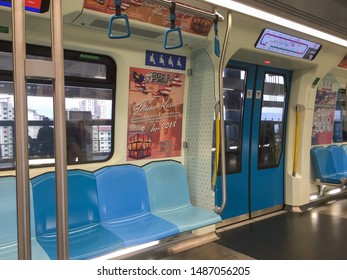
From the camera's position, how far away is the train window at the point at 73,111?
2385 mm

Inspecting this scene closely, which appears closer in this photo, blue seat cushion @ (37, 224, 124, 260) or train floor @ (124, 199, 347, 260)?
blue seat cushion @ (37, 224, 124, 260)

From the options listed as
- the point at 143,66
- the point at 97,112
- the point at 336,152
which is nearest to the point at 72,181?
the point at 97,112

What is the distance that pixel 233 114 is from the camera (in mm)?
4121

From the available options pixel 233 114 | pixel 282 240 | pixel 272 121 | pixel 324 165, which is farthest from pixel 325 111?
pixel 282 240

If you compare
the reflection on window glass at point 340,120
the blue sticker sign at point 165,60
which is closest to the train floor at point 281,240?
the reflection on window glass at point 340,120

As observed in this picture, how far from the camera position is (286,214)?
463 centimetres

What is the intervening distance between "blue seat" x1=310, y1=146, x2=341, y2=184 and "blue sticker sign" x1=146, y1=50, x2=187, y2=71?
307 cm

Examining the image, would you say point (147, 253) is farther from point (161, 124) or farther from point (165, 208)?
point (161, 124)

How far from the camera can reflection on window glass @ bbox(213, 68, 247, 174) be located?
403 cm

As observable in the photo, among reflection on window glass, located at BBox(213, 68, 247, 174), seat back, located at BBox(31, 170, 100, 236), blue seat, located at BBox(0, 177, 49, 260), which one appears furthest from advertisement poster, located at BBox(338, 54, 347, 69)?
blue seat, located at BBox(0, 177, 49, 260)

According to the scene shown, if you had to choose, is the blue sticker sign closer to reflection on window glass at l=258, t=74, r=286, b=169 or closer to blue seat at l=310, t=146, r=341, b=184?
reflection on window glass at l=258, t=74, r=286, b=169

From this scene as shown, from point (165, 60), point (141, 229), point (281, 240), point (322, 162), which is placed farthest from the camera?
point (322, 162)

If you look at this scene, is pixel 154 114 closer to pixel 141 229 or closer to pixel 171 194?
pixel 171 194

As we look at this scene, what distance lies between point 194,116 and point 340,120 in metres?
3.94
